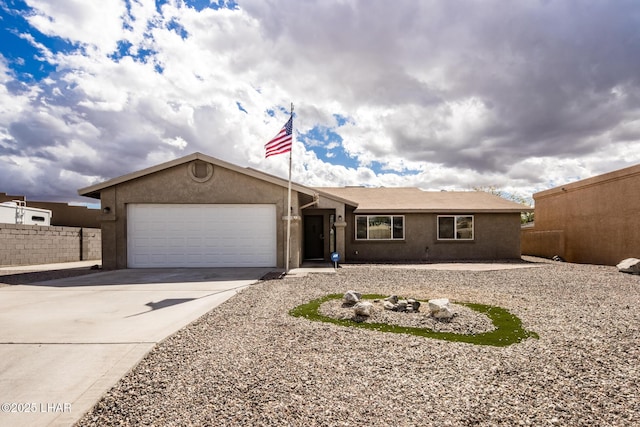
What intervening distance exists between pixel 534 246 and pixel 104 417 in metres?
24.2

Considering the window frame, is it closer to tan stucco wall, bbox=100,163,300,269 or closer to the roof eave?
the roof eave

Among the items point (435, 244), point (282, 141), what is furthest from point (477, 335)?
point (435, 244)

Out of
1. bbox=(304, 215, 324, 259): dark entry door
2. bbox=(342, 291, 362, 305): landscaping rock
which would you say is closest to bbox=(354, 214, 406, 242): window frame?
bbox=(304, 215, 324, 259): dark entry door

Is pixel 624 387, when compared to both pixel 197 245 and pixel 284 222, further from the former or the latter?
pixel 197 245

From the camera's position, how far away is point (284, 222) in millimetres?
13742

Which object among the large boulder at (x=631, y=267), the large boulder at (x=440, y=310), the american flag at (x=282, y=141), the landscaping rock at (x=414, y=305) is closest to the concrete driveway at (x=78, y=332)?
the landscaping rock at (x=414, y=305)

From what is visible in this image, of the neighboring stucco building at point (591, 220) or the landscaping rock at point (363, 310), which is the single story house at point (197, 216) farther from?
the neighboring stucco building at point (591, 220)

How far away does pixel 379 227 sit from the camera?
18.3 meters

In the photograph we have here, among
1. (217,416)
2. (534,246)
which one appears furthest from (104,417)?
(534,246)

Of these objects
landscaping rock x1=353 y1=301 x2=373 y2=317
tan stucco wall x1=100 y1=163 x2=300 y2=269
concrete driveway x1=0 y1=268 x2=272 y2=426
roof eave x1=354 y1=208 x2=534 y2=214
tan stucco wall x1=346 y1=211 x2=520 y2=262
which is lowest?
concrete driveway x1=0 y1=268 x2=272 y2=426

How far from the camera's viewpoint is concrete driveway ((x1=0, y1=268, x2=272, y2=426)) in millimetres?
3377

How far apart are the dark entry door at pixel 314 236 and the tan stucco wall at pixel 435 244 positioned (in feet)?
4.30

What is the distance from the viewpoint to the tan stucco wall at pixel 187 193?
13.9 meters

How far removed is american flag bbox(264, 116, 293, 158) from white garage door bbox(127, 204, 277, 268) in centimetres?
235
